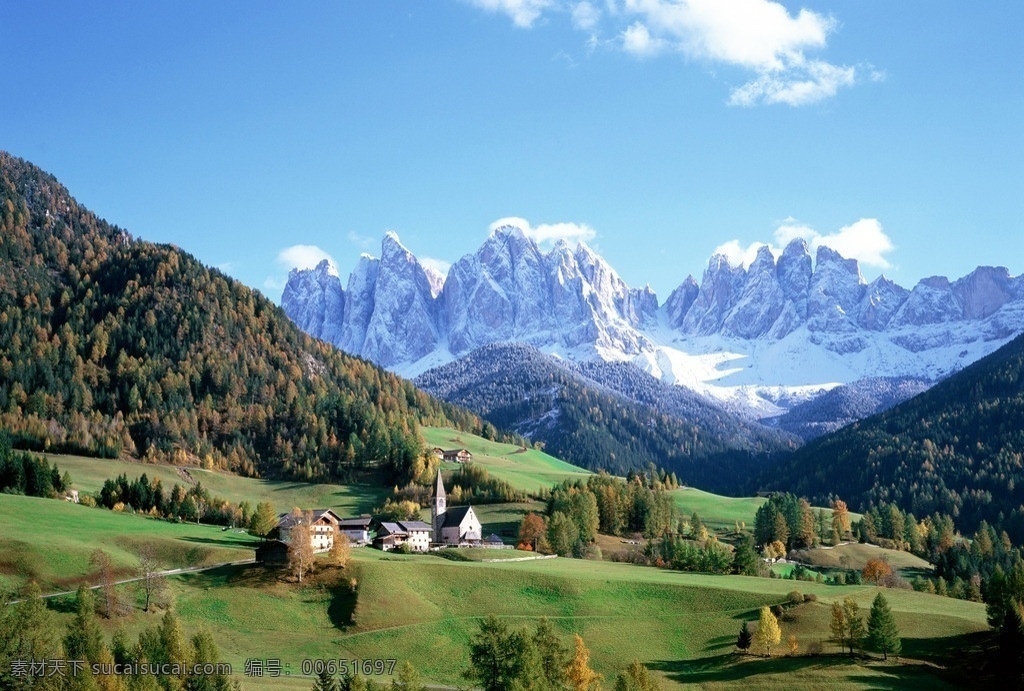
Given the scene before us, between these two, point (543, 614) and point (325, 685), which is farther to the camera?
point (543, 614)

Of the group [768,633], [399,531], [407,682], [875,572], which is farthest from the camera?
[875,572]

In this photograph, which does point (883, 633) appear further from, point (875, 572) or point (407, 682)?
point (875, 572)

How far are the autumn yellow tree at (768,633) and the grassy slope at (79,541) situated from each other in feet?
189

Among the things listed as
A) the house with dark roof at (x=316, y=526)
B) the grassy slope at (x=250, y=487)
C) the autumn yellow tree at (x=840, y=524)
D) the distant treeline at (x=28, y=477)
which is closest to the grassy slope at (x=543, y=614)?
the house with dark roof at (x=316, y=526)

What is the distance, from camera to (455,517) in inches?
5846

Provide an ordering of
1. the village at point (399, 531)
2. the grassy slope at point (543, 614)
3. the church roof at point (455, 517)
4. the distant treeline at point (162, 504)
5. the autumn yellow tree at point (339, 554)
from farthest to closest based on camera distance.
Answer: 1. the church roof at point (455, 517)
2. the distant treeline at point (162, 504)
3. the village at point (399, 531)
4. the autumn yellow tree at point (339, 554)
5. the grassy slope at point (543, 614)

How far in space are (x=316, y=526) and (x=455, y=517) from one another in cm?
2818

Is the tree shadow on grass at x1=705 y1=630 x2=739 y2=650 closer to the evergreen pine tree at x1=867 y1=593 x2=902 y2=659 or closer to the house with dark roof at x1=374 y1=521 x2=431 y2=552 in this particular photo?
the evergreen pine tree at x1=867 y1=593 x2=902 y2=659

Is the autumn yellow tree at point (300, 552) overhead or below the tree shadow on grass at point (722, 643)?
overhead

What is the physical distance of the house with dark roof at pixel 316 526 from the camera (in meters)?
117

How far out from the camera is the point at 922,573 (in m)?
158

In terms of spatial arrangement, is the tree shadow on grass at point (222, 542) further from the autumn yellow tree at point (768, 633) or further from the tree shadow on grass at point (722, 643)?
the autumn yellow tree at point (768, 633)

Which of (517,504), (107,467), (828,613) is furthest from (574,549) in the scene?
(107,467)

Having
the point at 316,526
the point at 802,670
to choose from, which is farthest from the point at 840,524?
the point at 802,670
